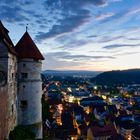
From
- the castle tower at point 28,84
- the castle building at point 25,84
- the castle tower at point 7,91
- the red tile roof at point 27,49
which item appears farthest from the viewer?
the red tile roof at point 27,49

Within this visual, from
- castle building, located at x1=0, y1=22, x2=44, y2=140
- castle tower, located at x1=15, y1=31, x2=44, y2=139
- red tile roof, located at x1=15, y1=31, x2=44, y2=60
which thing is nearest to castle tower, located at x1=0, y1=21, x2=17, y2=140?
castle building, located at x1=0, y1=22, x2=44, y2=140

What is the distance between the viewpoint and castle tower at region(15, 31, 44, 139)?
36.1 m

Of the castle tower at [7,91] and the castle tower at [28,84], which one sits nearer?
the castle tower at [7,91]

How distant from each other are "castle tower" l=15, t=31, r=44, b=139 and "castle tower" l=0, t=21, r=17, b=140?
2040mm

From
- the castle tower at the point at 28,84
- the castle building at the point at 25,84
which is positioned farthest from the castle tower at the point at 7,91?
the castle tower at the point at 28,84

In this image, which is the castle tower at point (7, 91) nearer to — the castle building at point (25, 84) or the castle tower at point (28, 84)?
the castle building at point (25, 84)

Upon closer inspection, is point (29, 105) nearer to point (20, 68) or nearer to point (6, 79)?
point (20, 68)

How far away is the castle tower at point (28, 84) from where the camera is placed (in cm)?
3609

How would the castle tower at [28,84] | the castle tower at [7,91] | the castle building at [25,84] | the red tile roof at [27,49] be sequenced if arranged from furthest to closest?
the red tile roof at [27,49]
the castle tower at [28,84]
the castle building at [25,84]
the castle tower at [7,91]

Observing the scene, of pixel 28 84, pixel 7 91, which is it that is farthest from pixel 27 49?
pixel 7 91

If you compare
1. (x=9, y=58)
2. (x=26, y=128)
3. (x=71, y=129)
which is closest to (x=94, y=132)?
(x=71, y=129)

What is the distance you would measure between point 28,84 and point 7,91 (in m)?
6.14

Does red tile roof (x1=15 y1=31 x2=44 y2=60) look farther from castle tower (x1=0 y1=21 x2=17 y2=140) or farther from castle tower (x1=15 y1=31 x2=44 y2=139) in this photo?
castle tower (x1=0 y1=21 x2=17 y2=140)

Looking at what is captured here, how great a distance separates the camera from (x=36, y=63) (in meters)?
37.0
